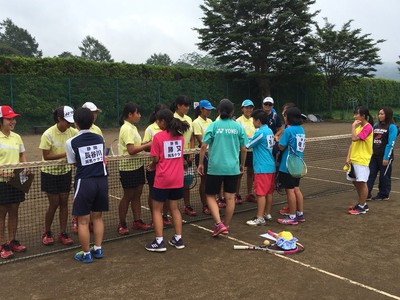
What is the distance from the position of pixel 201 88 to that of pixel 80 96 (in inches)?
377

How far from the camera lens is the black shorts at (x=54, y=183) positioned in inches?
206

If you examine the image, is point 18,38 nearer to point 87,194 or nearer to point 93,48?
point 93,48

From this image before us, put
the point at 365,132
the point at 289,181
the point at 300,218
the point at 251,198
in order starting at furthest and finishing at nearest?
the point at 251,198, the point at 365,132, the point at 300,218, the point at 289,181

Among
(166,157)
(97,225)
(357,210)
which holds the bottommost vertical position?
(357,210)

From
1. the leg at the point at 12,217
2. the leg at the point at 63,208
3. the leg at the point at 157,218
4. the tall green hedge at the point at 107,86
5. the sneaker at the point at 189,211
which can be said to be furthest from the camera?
the tall green hedge at the point at 107,86

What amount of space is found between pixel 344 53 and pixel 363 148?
30130 mm

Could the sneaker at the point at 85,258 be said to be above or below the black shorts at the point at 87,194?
below

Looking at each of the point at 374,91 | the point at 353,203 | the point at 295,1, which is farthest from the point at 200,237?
the point at 374,91

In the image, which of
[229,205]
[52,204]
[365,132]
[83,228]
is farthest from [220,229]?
[365,132]

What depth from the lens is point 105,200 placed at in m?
4.76

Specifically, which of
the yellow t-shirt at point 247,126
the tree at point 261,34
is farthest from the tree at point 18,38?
the yellow t-shirt at point 247,126

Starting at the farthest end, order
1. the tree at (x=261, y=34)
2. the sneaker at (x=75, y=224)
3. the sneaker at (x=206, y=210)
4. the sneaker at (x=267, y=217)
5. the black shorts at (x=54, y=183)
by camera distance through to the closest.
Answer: the tree at (x=261, y=34), the sneaker at (x=206, y=210), the sneaker at (x=267, y=217), the sneaker at (x=75, y=224), the black shorts at (x=54, y=183)

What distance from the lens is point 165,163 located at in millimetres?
5062

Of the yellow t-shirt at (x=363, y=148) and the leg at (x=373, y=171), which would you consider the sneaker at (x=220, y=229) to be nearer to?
the yellow t-shirt at (x=363, y=148)
